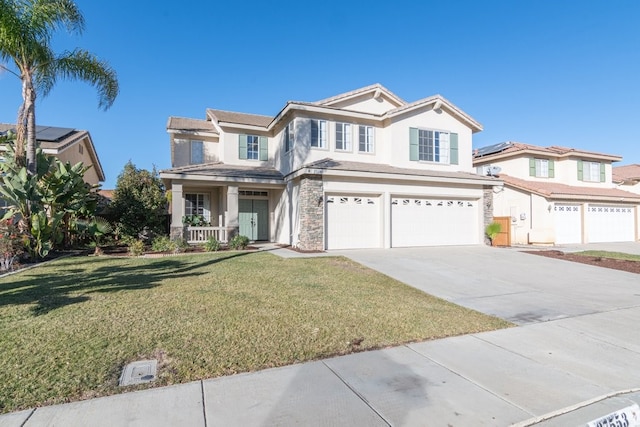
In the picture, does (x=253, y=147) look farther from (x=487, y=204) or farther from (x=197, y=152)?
(x=487, y=204)

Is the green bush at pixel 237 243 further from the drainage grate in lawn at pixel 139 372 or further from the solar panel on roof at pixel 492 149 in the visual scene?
the solar panel on roof at pixel 492 149

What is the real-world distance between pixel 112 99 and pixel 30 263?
22.6ft

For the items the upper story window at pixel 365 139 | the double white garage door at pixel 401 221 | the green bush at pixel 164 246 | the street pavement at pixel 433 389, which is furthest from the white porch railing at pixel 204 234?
the street pavement at pixel 433 389

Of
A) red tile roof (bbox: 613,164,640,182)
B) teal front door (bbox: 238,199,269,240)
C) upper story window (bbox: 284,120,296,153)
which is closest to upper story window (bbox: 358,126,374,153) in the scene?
upper story window (bbox: 284,120,296,153)

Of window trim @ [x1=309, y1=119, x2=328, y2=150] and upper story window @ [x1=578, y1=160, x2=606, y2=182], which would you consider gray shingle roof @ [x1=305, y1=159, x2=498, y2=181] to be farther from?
upper story window @ [x1=578, y1=160, x2=606, y2=182]

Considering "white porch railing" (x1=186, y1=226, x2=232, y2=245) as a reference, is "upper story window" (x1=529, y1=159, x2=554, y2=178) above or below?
above

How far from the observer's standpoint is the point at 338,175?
14125mm

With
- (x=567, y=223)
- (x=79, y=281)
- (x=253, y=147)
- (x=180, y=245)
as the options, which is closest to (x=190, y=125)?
(x=253, y=147)

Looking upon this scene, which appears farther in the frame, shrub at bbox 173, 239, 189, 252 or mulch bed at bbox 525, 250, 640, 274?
shrub at bbox 173, 239, 189, 252

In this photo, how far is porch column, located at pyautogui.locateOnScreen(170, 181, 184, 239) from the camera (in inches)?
553

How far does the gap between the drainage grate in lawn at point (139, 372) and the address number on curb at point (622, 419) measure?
411cm

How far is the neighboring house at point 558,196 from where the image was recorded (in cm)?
1988

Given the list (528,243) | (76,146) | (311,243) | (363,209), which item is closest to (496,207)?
(528,243)

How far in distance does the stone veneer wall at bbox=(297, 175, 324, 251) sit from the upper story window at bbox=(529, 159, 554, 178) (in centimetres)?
1646
